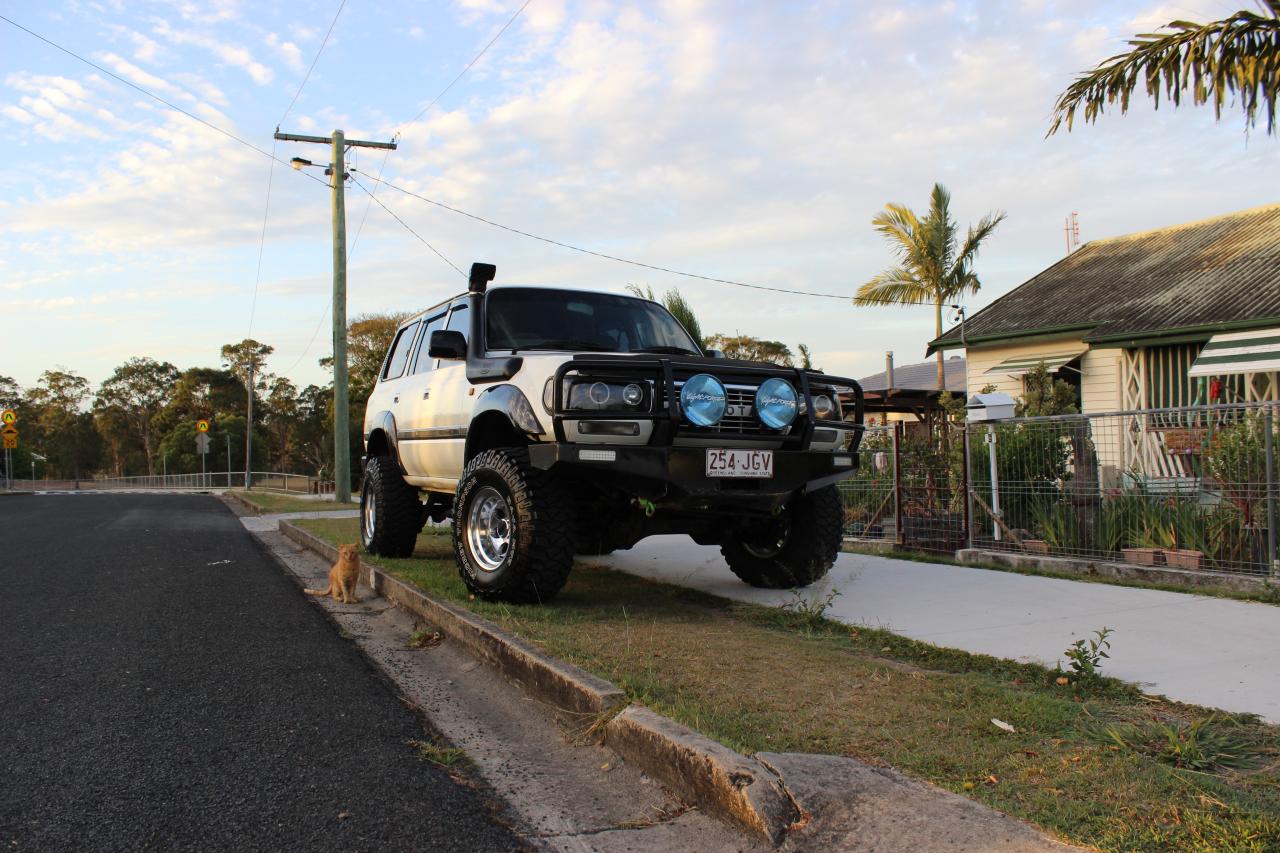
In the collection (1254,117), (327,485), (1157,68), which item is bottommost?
(327,485)

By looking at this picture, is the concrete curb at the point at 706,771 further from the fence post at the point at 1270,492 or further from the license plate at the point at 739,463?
the fence post at the point at 1270,492

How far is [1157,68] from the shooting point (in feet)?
24.8

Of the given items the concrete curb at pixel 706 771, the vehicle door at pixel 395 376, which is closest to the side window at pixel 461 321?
the vehicle door at pixel 395 376

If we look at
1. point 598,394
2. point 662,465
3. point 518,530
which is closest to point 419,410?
point 518,530

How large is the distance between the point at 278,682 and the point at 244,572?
14.2ft

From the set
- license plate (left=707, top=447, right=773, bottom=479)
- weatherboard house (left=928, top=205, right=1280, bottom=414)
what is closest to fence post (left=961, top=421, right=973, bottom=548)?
license plate (left=707, top=447, right=773, bottom=479)

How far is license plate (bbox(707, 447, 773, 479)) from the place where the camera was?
5.20 metres

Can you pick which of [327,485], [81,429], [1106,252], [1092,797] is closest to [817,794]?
[1092,797]

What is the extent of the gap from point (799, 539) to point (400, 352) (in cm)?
440

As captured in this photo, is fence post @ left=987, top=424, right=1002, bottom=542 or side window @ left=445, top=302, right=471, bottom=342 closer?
side window @ left=445, top=302, right=471, bottom=342

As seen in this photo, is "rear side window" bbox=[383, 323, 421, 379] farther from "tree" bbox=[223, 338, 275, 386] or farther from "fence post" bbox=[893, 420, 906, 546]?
"tree" bbox=[223, 338, 275, 386]

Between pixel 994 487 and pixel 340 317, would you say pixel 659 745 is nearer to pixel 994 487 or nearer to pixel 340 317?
pixel 994 487

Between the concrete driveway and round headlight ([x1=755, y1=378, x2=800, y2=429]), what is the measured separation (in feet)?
3.86

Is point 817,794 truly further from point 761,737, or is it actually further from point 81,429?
point 81,429
